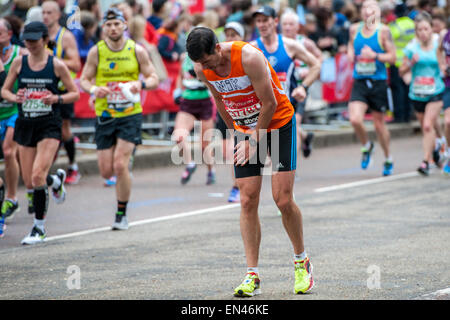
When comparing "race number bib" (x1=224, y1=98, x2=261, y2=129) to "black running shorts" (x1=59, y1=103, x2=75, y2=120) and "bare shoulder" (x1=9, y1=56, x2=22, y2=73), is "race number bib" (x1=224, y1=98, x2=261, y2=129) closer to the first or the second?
"bare shoulder" (x1=9, y1=56, x2=22, y2=73)

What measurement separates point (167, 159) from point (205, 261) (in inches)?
282

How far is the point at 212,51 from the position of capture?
584 cm

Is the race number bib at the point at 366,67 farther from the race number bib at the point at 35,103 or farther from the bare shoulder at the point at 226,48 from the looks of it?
the bare shoulder at the point at 226,48

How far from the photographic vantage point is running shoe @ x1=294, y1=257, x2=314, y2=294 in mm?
6195

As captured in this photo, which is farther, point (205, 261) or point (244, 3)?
point (244, 3)

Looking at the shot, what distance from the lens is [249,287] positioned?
6121 mm

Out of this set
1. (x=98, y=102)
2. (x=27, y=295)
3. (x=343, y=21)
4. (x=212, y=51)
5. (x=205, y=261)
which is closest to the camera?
(x=212, y=51)

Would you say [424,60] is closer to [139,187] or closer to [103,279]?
[139,187]

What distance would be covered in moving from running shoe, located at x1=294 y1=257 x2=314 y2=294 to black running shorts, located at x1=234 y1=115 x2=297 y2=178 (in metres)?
0.66

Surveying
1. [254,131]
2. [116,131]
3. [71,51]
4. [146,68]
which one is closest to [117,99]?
[116,131]

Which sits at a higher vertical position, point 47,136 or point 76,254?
point 47,136

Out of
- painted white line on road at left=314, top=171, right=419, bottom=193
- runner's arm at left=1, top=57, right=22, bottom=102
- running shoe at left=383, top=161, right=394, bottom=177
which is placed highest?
runner's arm at left=1, top=57, right=22, bottom=102

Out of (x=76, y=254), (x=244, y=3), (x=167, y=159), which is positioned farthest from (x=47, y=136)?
(x=244, y=3)

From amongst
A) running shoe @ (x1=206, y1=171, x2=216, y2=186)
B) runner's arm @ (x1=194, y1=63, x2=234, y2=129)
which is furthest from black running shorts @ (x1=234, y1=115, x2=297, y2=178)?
running shoe @ (x1=206, y1=171, x2=216, y2=186)
